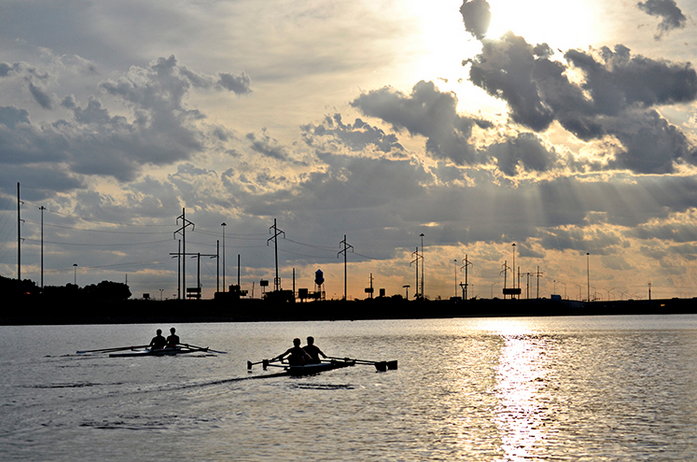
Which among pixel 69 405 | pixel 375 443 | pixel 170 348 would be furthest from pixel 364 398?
pixel 170 348

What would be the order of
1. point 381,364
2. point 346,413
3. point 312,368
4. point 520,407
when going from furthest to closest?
point 381,364 → point 312,368 → point 520,407 → point 346,413

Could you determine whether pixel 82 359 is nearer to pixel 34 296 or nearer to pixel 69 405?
pixel 69 405

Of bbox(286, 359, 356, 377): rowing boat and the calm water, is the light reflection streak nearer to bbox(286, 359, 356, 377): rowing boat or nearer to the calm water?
the calm water

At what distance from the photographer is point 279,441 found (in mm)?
29719

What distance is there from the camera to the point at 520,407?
4041cm

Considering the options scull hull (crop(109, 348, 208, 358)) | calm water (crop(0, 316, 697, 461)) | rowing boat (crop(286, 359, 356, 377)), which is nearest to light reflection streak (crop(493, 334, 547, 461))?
calm water (crop(0, 316, 697, 461))

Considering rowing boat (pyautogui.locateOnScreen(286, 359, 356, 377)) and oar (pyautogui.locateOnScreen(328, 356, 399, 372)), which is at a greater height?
rowing boat (pyautogui.locateOnScreen(286, 359, 356, 377))

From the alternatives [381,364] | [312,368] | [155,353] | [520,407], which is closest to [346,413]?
[520,407]

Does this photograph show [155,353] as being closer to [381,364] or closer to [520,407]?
[381,364]

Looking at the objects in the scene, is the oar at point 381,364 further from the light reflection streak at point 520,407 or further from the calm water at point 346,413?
the light reflection streak at point 520,407

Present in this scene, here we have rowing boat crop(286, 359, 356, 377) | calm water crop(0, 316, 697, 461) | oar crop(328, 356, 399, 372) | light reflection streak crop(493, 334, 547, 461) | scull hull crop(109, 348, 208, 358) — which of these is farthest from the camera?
scull hull crop(109, 348, 208, 358)

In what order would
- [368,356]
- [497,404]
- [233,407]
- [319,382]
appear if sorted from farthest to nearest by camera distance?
[368,356], [319,382], [497,404], [233,407]

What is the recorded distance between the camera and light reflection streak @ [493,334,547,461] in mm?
28797

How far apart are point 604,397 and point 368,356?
37.8 m
